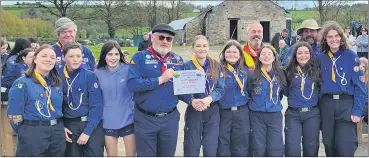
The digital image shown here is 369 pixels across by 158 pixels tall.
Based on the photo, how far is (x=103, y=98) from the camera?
491 cm

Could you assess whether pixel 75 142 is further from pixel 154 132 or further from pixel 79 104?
pixel 154 132

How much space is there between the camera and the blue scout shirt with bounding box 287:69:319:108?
525 cm

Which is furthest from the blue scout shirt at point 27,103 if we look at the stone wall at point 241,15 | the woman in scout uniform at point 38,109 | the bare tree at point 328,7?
the stone wall at point 241,15

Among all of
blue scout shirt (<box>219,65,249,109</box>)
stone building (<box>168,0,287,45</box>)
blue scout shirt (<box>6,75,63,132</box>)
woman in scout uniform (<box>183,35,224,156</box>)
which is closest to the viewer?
blue scout shirt (<box>6,75,63,132</box>)

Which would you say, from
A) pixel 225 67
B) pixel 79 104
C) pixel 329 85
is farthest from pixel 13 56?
pixel 329 85

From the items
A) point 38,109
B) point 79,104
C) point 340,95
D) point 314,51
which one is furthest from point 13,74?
point 340,95

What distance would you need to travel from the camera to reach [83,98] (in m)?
4.78

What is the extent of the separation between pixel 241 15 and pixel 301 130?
122 ft

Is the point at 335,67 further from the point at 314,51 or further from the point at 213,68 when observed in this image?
the point at 213,68

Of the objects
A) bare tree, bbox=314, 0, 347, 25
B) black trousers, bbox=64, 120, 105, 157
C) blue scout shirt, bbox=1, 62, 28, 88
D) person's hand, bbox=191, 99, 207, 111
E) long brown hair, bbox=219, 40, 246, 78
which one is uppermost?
bare tree, bbox=314, 0, 347, 25

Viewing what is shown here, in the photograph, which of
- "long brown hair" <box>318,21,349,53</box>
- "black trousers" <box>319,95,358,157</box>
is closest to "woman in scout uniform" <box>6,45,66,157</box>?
"black trousers" <box>319,95,358,157</box>

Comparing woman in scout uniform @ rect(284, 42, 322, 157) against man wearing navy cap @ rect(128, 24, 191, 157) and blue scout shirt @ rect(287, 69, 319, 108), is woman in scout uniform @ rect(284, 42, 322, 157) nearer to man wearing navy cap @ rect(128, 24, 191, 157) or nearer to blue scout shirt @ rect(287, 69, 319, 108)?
blue scout shirt @ rect(287, 69, 319, 108)

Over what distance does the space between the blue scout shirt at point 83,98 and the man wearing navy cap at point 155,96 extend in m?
0.45

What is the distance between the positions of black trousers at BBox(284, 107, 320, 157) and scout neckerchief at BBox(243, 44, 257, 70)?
78 centimetres
